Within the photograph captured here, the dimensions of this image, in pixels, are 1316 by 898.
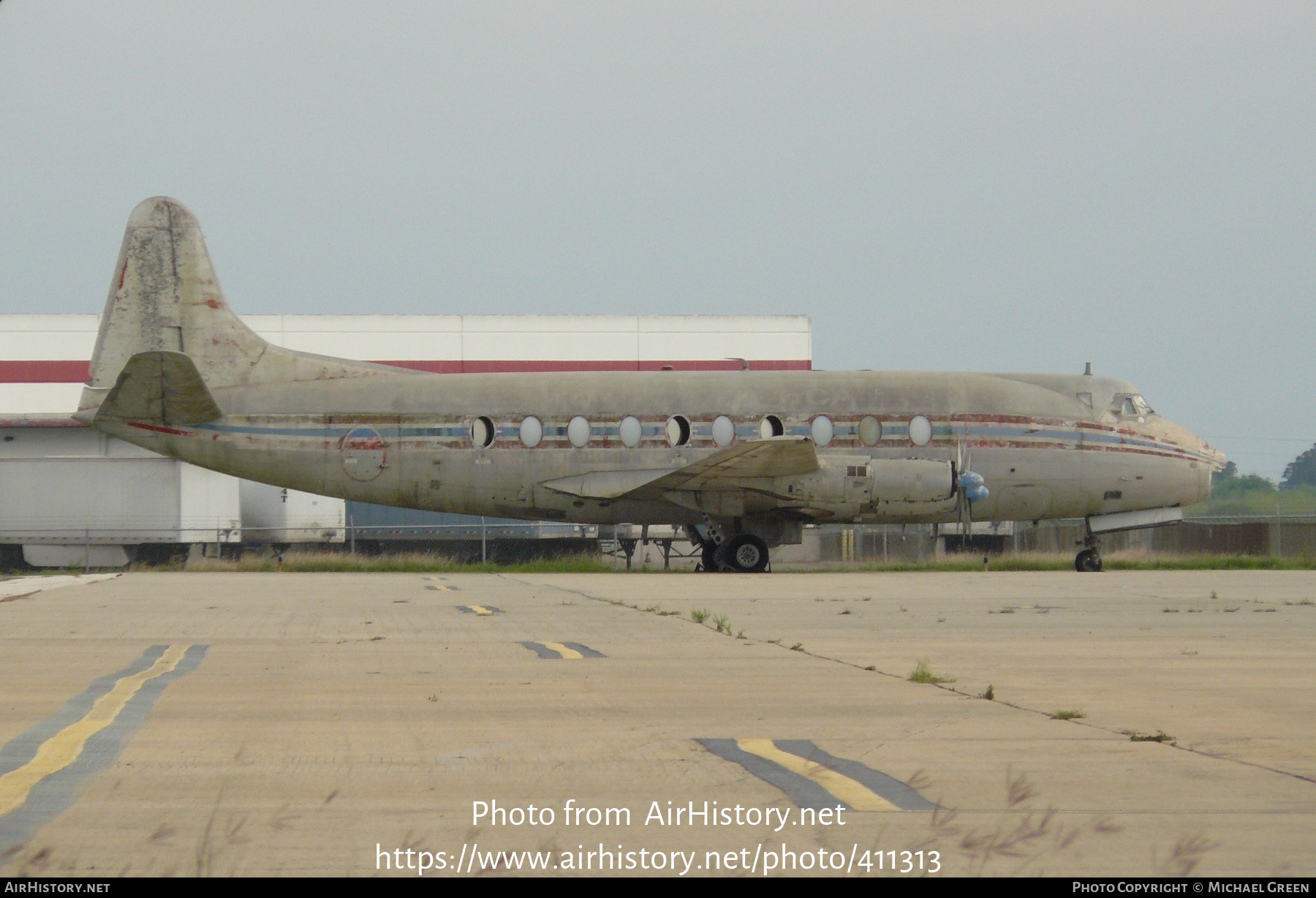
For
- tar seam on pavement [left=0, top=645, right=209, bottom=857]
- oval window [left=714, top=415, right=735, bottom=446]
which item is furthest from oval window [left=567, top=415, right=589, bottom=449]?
tar seam on pavement [left=0, top=645, right=209, bottom=857]

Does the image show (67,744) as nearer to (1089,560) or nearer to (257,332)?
(1089,560)

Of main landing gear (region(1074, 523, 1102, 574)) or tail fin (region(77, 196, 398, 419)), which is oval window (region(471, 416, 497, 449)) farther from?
main landing gear (region(1074, 523, 1102, 574))

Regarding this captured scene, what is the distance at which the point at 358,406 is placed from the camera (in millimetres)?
29625

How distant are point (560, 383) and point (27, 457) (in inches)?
884

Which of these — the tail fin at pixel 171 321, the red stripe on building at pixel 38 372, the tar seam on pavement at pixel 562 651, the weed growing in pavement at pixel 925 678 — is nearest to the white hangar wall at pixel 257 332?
the red stripe on building at pixel 38 372

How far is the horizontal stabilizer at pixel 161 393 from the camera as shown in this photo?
2758 cm

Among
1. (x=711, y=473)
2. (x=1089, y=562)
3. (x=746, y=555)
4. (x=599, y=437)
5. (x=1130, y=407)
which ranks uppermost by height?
(x=1130, y=407)

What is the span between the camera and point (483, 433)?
29.7 meters

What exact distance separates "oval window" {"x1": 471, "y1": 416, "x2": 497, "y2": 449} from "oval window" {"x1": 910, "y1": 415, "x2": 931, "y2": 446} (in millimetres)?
9739

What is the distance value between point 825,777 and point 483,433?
78.8 ft

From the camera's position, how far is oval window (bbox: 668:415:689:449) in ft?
97.9

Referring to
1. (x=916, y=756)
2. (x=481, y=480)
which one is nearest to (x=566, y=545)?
(x=481, y=480)

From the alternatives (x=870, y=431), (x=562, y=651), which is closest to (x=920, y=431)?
(x=870, y=431)

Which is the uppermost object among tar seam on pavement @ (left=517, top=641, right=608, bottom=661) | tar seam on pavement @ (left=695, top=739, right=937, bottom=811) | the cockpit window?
the cockpit window
